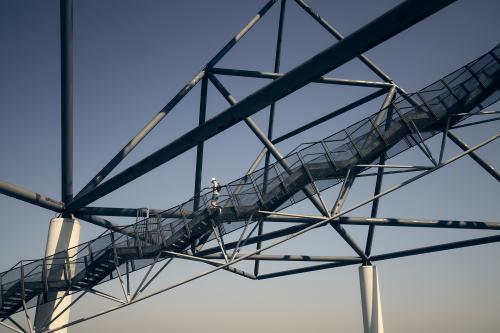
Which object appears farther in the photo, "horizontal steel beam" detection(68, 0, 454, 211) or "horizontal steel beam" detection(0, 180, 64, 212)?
"horizontal steel beam" detection(0, 180, 64, 212)

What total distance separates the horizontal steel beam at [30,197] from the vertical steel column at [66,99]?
1.40 feet

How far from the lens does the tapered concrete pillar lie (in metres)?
14.0

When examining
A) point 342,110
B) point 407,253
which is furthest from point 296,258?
point 342,110

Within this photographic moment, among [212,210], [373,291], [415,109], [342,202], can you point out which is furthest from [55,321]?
[415,109]

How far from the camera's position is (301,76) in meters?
9.80

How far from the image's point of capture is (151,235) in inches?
547

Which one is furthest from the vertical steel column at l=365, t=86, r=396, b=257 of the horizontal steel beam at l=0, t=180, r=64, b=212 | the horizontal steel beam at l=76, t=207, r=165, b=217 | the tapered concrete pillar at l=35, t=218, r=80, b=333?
the horizontal steel beam at l=0, t=180, r=64, b=212

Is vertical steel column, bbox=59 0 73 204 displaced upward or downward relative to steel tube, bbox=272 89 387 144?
downward

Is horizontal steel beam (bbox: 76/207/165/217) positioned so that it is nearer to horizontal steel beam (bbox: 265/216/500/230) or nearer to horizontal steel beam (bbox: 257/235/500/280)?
horizontal steel beam (bbox: 265/216/500/230)

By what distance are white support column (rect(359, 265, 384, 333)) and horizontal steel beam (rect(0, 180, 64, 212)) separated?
12.8 metres

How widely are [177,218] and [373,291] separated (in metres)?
8.51

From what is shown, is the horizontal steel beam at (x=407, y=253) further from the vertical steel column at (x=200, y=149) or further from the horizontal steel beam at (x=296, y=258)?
the vertical steel column at (x=200, y=149)

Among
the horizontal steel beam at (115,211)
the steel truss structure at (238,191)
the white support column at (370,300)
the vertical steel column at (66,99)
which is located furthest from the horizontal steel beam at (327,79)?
the white support column at (370,300)

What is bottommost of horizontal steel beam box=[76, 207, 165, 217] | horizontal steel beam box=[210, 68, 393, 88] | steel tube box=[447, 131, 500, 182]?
horizontal steel beam box=[76, 207, 165, 217]
